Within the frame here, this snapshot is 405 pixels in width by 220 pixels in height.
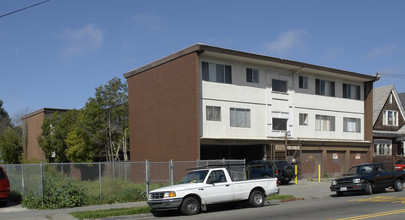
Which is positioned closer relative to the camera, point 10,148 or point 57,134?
point 57,134

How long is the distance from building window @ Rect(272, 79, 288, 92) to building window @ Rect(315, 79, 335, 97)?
136 inches

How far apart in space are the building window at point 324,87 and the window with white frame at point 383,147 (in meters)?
9.10

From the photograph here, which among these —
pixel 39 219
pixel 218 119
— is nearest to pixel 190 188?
pixel 39 219

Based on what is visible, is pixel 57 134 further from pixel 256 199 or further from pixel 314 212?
pixel 314 212

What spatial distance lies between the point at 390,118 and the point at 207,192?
33.3m

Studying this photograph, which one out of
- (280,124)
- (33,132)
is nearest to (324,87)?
(280,124)

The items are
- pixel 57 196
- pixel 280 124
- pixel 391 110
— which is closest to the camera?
pixel 57 196

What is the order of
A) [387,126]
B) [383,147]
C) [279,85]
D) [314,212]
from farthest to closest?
[387,126]
[383,147]
[279,85]
[314,212]

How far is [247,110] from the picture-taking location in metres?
28.1

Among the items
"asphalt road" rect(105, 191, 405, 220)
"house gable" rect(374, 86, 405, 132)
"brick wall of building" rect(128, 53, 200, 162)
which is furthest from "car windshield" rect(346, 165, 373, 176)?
"house gable" rect(374, 86, 405, 132)

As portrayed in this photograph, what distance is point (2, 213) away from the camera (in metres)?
14.2

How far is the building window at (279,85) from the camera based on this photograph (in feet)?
97.9

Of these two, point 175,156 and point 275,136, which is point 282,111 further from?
point 175,156

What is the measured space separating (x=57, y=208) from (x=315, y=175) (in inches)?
845
